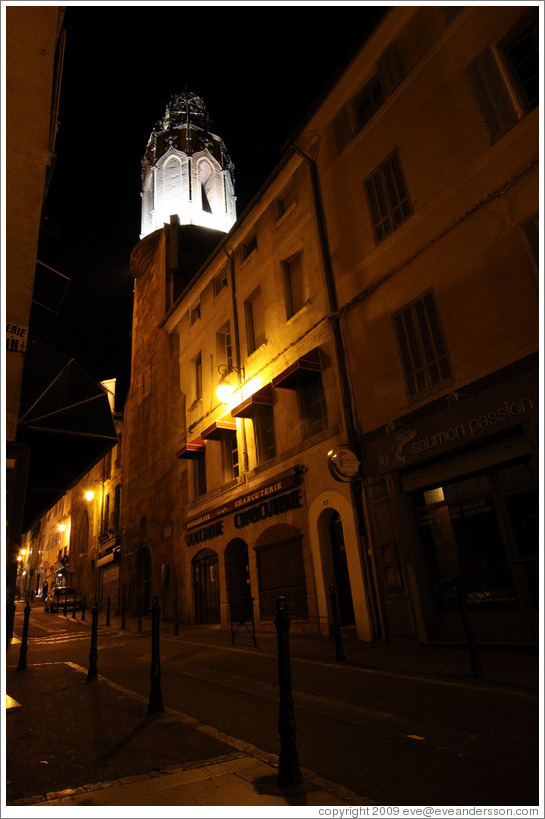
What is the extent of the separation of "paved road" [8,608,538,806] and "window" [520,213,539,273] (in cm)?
623

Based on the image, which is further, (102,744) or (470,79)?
(470,79)

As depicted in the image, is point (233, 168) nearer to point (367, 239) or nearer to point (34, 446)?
point (367, 239)

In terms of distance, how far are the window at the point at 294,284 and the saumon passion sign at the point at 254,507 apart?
192 inches

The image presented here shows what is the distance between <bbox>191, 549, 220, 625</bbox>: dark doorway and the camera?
17.0m

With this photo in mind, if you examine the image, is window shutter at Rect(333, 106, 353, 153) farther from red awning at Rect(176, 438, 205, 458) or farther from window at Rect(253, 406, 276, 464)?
red awning at Rect(176, 438, 205, 458)

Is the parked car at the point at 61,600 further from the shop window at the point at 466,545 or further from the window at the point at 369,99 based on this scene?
the window at the point at 369,99

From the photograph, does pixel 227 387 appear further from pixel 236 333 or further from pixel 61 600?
pixel 61 600

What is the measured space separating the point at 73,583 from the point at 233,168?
36863mm


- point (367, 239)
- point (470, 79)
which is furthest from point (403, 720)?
point (470, 79)

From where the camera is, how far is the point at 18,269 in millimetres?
5059

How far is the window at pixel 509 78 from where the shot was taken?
27.3ft

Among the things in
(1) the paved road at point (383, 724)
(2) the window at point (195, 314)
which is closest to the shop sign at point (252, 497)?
(1) the paved road at point (383, 724)

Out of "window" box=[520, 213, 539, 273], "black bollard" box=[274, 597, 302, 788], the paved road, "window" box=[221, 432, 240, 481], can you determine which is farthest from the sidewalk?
"window" box=[221, 432, 240, 481]

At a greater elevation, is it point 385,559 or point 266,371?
point 266,371
